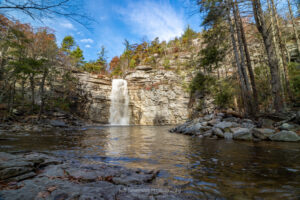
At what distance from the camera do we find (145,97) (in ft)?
75.8

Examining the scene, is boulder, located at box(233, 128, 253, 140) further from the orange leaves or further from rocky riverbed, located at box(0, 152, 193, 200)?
the orange leaves

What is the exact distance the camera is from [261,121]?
643 centimetres

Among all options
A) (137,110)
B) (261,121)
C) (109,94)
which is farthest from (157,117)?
(261,121)

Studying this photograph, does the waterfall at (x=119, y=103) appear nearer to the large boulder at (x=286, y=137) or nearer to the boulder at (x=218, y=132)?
the boulder at (x=218, y=132)

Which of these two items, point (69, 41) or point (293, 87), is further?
point (69, 41)

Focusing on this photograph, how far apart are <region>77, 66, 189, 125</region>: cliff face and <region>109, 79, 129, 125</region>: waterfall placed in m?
0.65

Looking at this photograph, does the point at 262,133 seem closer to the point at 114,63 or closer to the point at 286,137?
the point at 286,137

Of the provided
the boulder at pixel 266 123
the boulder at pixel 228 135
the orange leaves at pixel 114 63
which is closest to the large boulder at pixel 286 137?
the boulder at pixel 228 135

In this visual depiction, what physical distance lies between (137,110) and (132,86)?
3968 mm

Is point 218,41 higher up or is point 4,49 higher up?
point 4,49

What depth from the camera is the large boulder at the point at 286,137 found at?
447 centimetres

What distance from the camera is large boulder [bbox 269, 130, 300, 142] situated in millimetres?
4469

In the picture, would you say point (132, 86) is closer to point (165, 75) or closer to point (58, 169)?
point (165, 75)

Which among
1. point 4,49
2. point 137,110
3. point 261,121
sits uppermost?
point 4,49
